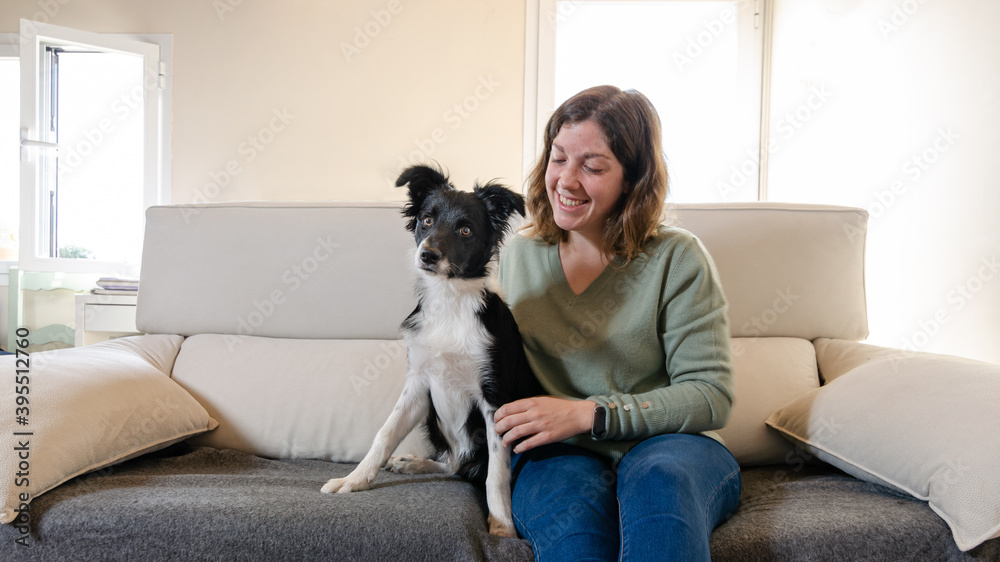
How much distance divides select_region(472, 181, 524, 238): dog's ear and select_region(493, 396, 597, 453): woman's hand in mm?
462

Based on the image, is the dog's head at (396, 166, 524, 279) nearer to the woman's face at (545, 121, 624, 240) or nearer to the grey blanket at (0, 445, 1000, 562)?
the woman's face at (545, 121, 624, 240)

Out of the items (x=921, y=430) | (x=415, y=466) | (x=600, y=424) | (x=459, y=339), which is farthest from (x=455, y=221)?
(x=921, y=430)

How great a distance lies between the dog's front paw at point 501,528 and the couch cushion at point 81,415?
898 mm

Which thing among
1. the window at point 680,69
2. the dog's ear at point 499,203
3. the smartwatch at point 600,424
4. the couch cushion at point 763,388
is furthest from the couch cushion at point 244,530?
the window at point 680,69

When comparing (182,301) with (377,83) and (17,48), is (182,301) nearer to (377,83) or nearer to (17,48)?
(377,83)

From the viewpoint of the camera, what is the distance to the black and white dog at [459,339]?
52.9 inches

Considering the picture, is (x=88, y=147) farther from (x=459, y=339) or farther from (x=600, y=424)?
(x=600, y=424)

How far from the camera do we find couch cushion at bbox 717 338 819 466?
1.63 meters

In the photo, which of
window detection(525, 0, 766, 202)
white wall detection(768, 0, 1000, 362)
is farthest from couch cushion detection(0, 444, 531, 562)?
window detection(525, 0, 766, 202)

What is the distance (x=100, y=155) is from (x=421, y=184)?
3859 millimetres

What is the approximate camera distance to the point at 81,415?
51.4 inches

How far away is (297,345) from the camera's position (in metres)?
1.84

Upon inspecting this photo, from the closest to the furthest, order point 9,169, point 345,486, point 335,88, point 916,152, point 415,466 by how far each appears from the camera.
Answer: point 345,486 < point 415,466 < point 916,152 < point 335,88 < point 9,169

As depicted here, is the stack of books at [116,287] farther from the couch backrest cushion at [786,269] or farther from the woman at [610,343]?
the couch backrest cushion at [786,269]
